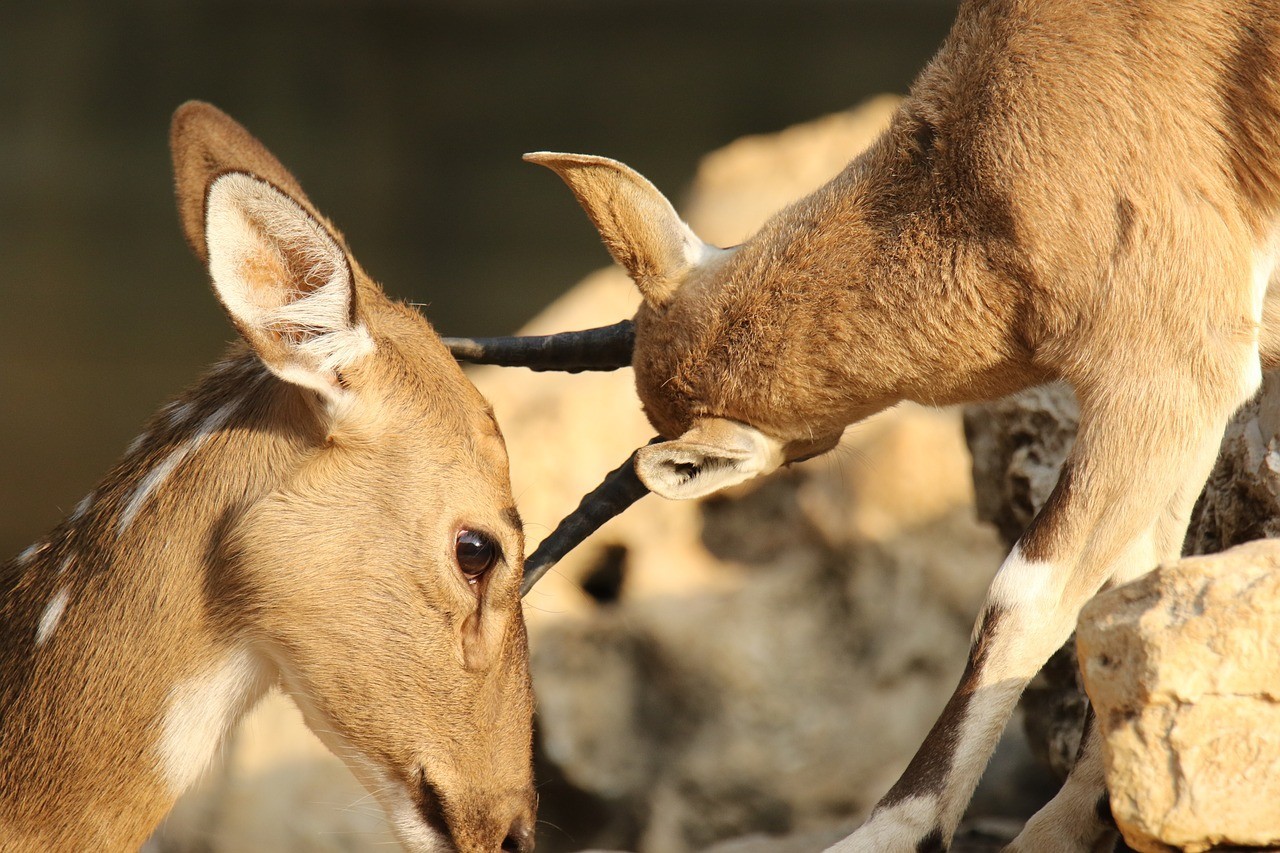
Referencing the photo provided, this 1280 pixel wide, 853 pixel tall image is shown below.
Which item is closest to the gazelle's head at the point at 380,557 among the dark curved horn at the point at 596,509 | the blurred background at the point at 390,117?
the dark curved horn at the point at 596,509

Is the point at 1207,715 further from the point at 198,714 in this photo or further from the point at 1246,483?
the point at 198,714

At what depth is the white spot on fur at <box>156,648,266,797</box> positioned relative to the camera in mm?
3199

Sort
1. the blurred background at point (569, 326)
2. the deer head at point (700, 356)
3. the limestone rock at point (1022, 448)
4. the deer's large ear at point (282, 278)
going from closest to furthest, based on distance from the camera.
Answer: the deer's large ear at point (282, 278) < the deer head at point (700, 356) < the limestone rock at point (1022, 448) < the blurred background at point (569, 326)

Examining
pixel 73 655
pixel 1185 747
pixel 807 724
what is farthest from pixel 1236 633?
pixel 807 724

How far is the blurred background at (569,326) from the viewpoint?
5.73 meters

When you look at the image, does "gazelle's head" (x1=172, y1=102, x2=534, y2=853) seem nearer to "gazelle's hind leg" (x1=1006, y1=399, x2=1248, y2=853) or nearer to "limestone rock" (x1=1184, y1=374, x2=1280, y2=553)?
"gazelle's hind leg" (x1=1006, y1=399, x2=1248, y2=853)

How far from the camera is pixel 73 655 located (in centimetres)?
320

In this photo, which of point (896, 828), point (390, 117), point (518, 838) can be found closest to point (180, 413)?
point (518, 838)

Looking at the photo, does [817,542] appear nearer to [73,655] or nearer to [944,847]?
[944,847]

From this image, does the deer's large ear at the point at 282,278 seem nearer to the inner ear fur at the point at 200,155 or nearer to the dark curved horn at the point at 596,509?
the inner ear fur at the point at 200,155

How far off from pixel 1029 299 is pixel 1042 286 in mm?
54

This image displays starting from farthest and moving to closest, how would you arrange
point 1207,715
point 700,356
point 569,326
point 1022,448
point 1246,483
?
point 569,326 → point 1022,448 → point 700,356 → point 1246,483 → point 1207,715

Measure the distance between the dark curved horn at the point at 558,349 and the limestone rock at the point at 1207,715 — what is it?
201 centimetres

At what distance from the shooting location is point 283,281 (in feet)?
9.98
